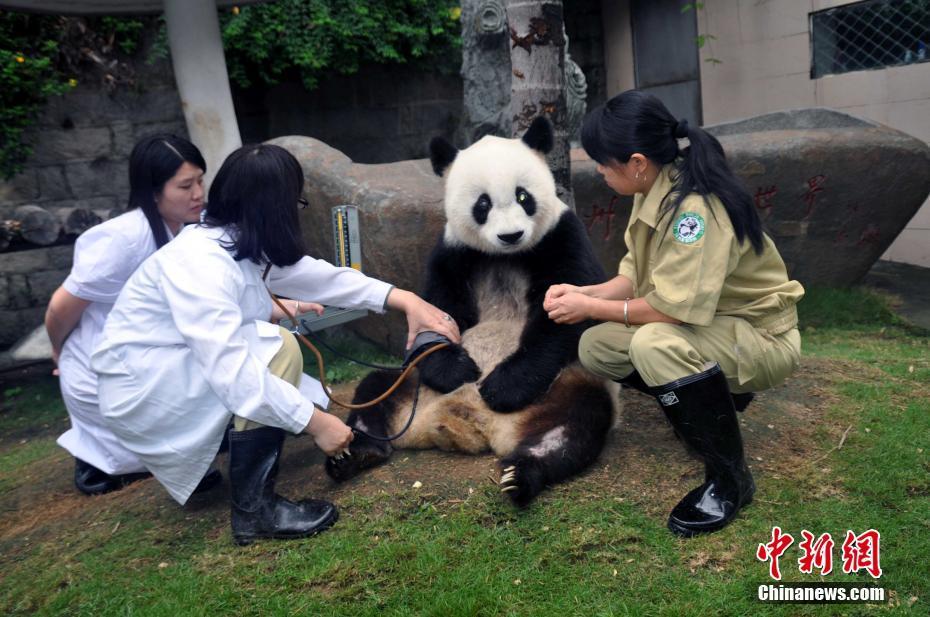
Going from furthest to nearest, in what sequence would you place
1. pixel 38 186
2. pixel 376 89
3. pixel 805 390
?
pixel 376 89
pixel 38 186
pixel 805 390

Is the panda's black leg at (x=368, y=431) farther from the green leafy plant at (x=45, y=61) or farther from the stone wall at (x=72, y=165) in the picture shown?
the green leafy plant at (x=45, y=61)

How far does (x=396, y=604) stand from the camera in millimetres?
2115

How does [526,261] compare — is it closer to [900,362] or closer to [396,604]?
[396,604]

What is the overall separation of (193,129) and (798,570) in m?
3.98

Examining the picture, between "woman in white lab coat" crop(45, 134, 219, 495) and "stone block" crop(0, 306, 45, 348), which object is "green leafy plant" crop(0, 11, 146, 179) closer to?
"stone block" crop(0, 306, 45, 348)

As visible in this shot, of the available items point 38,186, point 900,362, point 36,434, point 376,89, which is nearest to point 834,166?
point 900,362

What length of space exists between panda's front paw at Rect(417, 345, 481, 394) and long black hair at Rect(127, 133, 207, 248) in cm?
117

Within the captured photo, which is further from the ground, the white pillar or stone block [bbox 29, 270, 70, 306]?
the white pillar

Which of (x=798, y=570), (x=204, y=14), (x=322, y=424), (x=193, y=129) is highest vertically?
(x=204, y=14)

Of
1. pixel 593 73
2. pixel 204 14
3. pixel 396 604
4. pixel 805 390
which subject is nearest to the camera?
pixel 396 604

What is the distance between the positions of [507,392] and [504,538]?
0.56 m

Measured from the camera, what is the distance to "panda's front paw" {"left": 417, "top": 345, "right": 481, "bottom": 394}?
2.88 meters

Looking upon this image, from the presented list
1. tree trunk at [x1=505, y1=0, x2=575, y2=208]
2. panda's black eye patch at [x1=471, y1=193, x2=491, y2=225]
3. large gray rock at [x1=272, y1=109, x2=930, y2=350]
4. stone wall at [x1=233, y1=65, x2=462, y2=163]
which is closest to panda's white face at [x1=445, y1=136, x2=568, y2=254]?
panda's black eye patch at [x1=471, y1=193, x2=491, y2=225]

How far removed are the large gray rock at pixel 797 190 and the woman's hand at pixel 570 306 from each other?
1.89m
